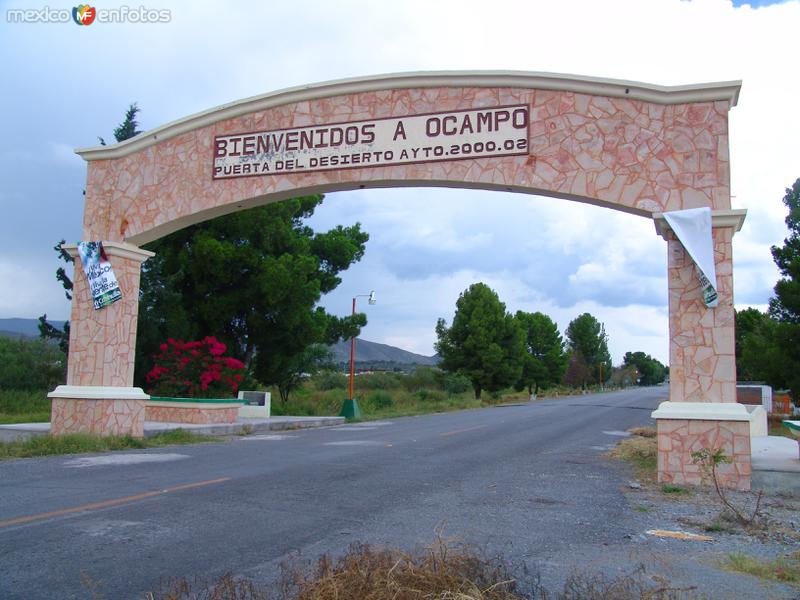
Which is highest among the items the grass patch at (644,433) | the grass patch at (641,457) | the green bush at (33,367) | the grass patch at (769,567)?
the green bush at (33,367)

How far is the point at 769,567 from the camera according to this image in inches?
215

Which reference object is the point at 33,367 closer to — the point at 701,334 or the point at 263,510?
the point at 263,510

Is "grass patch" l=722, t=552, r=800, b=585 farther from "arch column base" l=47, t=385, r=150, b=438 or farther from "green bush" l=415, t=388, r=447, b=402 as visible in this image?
"green bush" l=415, t=388, r=447, b=402

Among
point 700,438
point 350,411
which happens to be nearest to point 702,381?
point 700,438

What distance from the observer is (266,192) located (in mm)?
13945

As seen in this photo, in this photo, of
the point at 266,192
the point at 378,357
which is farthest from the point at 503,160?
the point at 378,357

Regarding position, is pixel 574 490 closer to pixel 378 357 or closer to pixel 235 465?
pixel 235 465

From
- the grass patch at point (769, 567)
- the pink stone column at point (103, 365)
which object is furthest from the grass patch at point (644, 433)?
the grass patch at point (769, 567)

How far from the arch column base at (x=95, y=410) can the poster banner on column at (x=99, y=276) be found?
177 centimetres

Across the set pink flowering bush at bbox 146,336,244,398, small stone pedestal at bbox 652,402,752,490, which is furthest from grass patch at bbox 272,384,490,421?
small stone pedestal at bbox 652,402,752,490

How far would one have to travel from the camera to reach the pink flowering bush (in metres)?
20.2

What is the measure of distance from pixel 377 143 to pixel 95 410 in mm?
7682

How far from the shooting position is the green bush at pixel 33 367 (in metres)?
25.4

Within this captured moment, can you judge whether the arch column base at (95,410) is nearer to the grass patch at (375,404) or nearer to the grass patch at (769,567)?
the grass patch at (769,567)
